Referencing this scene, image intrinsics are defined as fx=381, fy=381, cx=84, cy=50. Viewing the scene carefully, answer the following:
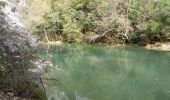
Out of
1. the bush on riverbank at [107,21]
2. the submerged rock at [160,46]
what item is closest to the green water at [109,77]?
the submerged rock at [160,46]

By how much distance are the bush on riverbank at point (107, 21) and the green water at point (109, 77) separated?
7790 millimetres

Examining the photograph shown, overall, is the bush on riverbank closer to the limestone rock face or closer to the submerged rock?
the submerged rock

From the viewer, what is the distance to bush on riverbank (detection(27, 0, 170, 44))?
3703 cm

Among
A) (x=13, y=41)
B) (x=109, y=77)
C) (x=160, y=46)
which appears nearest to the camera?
(x=13, y=41)

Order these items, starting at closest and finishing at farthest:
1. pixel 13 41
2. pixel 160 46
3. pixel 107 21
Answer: pixel 13 41
pixel 160 46
pixel 107 21

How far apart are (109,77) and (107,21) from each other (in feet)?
65.7

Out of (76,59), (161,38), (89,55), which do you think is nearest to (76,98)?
(76,59)

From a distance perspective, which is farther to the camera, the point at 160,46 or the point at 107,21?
the point at 107,21

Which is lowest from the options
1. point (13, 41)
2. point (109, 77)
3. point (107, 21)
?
point (109, 77)

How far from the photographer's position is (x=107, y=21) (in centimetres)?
3894

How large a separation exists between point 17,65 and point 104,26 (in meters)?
29.7

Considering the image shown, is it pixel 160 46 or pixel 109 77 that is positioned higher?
pixel 109 77

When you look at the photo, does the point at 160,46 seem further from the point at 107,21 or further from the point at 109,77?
the point at 109,77

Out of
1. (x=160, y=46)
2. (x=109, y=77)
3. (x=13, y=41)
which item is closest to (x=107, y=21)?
(x=160, y=46)
